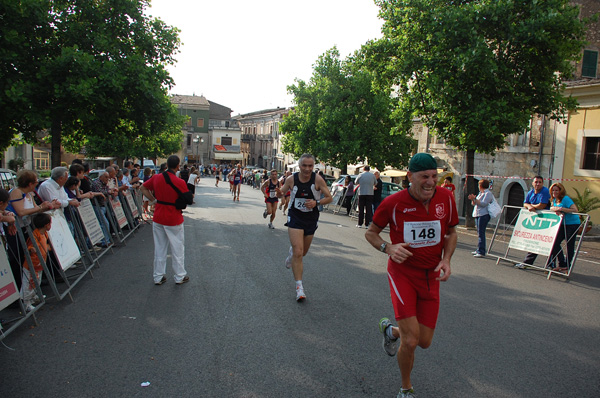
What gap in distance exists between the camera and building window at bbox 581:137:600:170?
19297 millimetres

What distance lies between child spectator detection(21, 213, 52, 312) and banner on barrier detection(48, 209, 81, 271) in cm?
17

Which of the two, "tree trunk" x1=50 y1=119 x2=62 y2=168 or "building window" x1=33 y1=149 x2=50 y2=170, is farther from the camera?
"building window" x1=33 y1=149 x2=50 y2=170

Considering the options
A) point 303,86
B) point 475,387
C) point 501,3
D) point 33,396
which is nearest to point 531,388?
point 475,387

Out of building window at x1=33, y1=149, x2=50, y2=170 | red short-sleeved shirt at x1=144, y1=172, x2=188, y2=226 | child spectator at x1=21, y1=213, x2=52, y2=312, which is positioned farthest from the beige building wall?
building window at x1=33, y1=149, x2=50, y2=170

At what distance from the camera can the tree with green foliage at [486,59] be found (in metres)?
14.9

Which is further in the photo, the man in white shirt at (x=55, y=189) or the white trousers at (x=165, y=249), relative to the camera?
the man in white shirt at (x=55, y=189)

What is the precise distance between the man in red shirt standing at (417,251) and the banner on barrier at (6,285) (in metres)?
3.67

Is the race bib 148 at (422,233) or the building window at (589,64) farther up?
the building window at (589,64)

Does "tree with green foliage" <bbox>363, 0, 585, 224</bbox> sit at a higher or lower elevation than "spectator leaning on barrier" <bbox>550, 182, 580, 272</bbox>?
higher

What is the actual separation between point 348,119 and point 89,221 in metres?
26.8

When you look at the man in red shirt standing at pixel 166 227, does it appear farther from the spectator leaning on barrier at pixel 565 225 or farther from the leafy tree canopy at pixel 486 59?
the leafy tree canopy at pixel 486 59

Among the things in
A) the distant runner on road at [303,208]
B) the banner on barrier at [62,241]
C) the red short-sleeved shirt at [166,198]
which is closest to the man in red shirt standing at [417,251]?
the distant runner on road at [303,208]

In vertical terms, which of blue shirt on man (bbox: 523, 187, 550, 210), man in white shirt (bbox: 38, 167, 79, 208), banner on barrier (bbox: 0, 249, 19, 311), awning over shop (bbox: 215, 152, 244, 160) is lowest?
banner on barrier (bbox: 0, 249, 19, 311)

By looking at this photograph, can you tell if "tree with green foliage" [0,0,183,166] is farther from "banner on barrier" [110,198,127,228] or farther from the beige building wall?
the beige building wall
